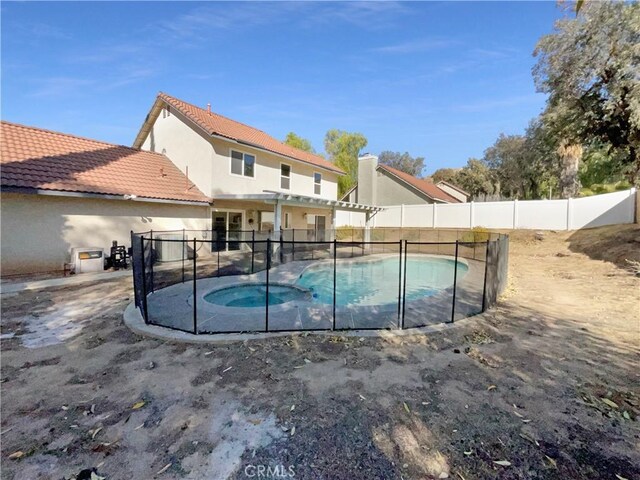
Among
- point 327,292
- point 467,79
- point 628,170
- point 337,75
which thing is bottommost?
point 327,292

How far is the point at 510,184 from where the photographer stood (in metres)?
38.6

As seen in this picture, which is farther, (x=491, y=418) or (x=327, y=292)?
(x=327, y=292)

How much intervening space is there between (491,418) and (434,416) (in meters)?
0.55


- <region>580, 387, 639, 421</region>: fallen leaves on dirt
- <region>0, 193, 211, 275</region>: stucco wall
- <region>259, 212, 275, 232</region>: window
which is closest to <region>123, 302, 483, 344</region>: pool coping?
<region>580, 387, 639, 421</region>: fallen leaves on dirt

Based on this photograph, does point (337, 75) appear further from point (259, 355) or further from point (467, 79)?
point (259, 355)

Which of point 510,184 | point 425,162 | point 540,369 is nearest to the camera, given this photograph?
point 540,369

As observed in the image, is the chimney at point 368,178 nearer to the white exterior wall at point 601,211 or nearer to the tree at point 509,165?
the white exterior wall at point 601,211

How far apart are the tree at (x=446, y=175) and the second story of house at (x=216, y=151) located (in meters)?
33.8

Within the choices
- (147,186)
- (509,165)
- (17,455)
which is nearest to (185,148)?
(147,186)

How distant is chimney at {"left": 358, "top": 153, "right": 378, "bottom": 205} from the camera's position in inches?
1064

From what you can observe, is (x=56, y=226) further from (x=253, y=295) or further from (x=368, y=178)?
(x=368, y=178)

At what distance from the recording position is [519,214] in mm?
19094

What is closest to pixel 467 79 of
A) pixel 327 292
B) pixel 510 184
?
pixel 327 292

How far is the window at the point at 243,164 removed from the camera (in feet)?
49.5
